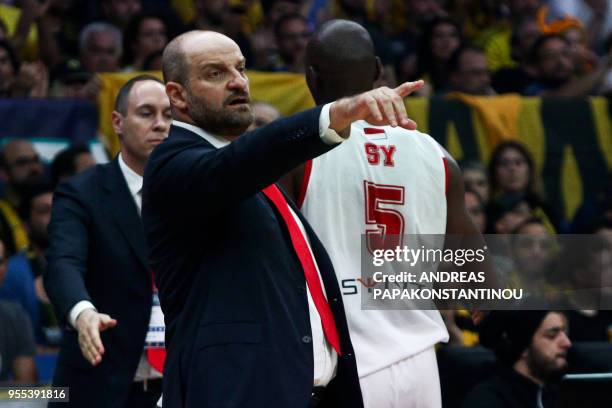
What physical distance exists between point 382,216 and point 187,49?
3.14 ft

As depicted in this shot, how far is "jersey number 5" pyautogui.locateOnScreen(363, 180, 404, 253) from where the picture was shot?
4438 mm

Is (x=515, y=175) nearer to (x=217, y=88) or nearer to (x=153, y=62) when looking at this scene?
(x=153, y=62)

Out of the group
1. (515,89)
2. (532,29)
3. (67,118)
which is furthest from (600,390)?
(532,29)

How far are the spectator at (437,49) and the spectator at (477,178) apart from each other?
1.41m

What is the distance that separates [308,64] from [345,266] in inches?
30.3

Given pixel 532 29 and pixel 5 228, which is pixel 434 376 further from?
pixel 532 29

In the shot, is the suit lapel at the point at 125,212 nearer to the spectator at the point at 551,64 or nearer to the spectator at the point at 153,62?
the spectator at the point at 153,62

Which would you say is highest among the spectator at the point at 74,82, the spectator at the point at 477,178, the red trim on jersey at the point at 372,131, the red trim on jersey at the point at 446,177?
the spectator at the point at 74,82

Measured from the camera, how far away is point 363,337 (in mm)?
4410

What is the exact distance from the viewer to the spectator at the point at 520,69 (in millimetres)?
10500

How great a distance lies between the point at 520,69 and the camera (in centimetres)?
1059

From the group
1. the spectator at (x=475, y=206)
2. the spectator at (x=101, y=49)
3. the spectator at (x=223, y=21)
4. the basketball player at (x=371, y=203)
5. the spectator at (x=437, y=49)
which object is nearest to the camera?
the basketball player at (x=371, y=203)

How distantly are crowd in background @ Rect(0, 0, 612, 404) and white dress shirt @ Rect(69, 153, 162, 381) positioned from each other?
4.44 feet

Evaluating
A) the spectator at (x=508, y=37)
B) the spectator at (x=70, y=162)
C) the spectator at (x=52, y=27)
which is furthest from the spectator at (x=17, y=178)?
the spectator at (x=508, y=37)
